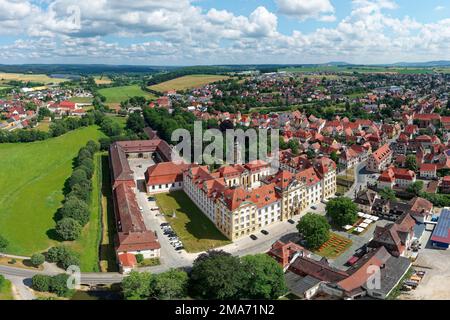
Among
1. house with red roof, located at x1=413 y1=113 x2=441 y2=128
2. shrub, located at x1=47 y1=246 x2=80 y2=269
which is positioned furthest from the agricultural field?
shrub, located at x1=47 y1=246 x2=80 y2=269

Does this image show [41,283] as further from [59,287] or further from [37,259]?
[37,259]

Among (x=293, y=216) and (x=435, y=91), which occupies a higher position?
(x=435, y=91)

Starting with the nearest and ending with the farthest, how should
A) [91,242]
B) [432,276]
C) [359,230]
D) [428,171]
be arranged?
[432,276] < [91,242] < [359,230] < [428,171]

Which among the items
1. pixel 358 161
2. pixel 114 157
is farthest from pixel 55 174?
pixel 358 161

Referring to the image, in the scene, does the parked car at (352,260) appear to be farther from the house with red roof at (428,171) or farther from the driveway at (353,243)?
the house with red roof at (428,171)

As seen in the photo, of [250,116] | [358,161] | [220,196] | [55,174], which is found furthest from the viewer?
[250,116]

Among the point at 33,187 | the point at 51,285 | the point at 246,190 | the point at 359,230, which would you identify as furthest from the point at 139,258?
the point at 33,187

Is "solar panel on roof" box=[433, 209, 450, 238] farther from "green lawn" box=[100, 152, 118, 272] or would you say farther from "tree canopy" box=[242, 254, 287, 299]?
"green lawn" box=[100, 152, 118, 272]

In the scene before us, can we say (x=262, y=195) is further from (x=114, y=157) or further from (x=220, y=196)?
(x=114, y=157)
